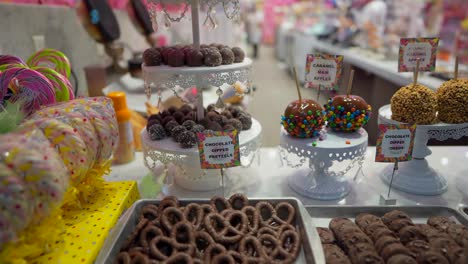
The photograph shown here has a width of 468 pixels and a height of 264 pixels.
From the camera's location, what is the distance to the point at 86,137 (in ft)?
3.25

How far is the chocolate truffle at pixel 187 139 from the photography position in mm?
1221

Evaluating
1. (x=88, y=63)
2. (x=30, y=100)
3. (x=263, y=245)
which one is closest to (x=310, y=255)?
(x=263, y=245)

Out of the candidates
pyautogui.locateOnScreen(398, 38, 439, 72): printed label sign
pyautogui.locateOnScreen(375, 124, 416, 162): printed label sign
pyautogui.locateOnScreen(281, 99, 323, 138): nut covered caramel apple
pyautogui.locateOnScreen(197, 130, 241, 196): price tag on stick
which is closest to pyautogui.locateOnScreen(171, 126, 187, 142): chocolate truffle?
pyautogui.locateOnScreen(197, 130, 241, 196): price tag on stick

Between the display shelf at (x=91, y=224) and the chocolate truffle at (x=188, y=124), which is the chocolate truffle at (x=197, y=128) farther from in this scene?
the display shelf at (x=91, y=224)

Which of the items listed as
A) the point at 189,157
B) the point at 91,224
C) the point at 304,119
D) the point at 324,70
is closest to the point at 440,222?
the point at 304,119

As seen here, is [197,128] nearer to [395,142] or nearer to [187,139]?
[187,139]

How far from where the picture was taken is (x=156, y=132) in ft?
4.22

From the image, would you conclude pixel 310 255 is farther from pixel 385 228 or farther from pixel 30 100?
pixel 30 100

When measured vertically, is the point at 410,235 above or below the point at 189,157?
below

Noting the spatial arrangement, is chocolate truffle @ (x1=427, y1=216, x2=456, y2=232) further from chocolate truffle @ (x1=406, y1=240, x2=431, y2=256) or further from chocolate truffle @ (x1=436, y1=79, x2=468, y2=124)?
chocolate truffle @ (x1=436, y1=79, x2=468, y2=124)

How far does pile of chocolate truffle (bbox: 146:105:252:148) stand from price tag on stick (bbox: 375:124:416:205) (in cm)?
53

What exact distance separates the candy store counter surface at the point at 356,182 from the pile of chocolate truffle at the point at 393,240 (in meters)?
0.26

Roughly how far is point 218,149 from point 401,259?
619 millimetres

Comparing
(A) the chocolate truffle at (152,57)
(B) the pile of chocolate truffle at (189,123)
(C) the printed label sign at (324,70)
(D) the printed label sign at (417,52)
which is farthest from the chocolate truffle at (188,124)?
(D) the printed label sign at (417,52)
